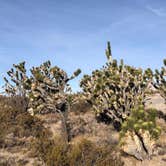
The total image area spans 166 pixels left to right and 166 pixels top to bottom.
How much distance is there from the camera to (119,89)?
16.1 metres

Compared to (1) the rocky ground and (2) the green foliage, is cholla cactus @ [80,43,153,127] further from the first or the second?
(2) the green foliage

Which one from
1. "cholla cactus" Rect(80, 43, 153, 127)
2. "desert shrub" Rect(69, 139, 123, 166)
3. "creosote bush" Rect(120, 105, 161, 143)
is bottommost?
"desert shrub" Rect(69, 139, 123, 166)

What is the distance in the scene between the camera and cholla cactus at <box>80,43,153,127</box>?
15672mm

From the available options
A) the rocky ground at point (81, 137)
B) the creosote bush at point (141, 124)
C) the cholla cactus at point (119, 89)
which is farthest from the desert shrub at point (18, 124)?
the creosote bush at point (141, 124)

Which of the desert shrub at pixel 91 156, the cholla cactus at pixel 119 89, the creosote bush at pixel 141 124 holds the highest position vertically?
the cholla cactus at pixel 119 89

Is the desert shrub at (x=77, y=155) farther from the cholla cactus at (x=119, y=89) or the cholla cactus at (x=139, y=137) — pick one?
the cholla cactus at (x=119, y=89)

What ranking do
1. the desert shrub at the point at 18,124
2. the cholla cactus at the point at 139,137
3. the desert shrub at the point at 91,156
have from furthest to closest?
the desert shrub at the point at 18,124 < the cholla cactus at the point at 139,137 < the desert shrub at the point at 91,156

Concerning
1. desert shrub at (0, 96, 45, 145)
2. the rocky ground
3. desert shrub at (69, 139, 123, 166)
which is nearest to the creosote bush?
the rocky ground

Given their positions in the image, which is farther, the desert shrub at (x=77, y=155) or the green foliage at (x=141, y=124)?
the green foliage at (x=141, y=124)

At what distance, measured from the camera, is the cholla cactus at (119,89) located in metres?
15.7

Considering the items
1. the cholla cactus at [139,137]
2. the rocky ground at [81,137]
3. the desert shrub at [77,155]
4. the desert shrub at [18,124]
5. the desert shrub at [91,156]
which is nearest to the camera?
the desert shrub at [77,155]

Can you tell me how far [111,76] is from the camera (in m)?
16.0

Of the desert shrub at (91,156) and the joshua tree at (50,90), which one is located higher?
the joshua tree at (50,90)

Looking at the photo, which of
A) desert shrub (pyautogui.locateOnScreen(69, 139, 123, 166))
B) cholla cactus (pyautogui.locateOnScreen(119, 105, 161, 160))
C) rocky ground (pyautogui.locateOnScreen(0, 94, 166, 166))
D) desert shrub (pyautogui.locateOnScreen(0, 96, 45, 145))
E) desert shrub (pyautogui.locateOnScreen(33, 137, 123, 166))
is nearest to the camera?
desert shrub (pyautogui.locateOnScreen(33, 137, 123, 166))
